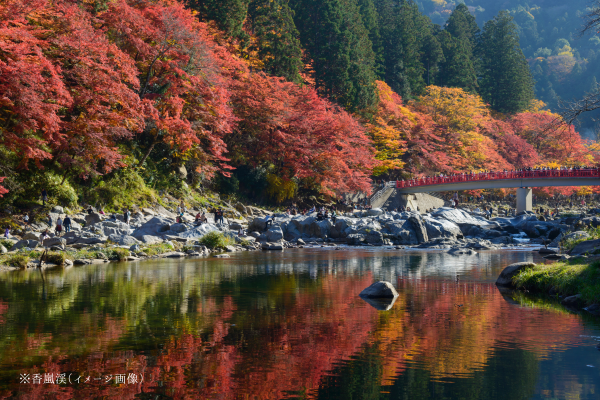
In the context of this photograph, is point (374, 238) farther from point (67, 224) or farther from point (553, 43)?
point (553, 43)

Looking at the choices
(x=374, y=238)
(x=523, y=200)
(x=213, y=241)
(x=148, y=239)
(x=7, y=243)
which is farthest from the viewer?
(x=523, y=200)

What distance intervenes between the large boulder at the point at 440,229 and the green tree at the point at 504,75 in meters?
47.8

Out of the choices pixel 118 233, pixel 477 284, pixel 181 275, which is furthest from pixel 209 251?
pixel 477 284

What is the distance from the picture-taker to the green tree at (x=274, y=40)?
157 feet

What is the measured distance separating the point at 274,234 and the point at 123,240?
9.96m

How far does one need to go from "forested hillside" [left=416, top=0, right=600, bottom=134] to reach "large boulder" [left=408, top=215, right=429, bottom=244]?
275 ft

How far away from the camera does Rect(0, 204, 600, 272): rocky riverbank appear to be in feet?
83.0

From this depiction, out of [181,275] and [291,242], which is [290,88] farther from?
[181,275]

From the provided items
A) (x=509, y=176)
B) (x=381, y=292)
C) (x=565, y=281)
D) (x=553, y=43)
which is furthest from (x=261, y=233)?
(x=553, y=43)

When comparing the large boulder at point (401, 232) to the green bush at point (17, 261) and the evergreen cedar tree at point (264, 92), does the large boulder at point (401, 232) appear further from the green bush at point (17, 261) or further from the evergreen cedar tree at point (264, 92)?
the green bush at point (17, 261)

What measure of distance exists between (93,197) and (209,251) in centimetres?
826

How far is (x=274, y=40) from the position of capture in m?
48.4

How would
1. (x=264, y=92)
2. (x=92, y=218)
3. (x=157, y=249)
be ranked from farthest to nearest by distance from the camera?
(x=264, y=92) < (x=92, y=218) < (x=157, y=249)

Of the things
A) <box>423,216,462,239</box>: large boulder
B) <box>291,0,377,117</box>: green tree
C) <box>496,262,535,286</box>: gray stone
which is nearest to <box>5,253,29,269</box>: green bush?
<box>496,262,535,286</box>: gray stone
